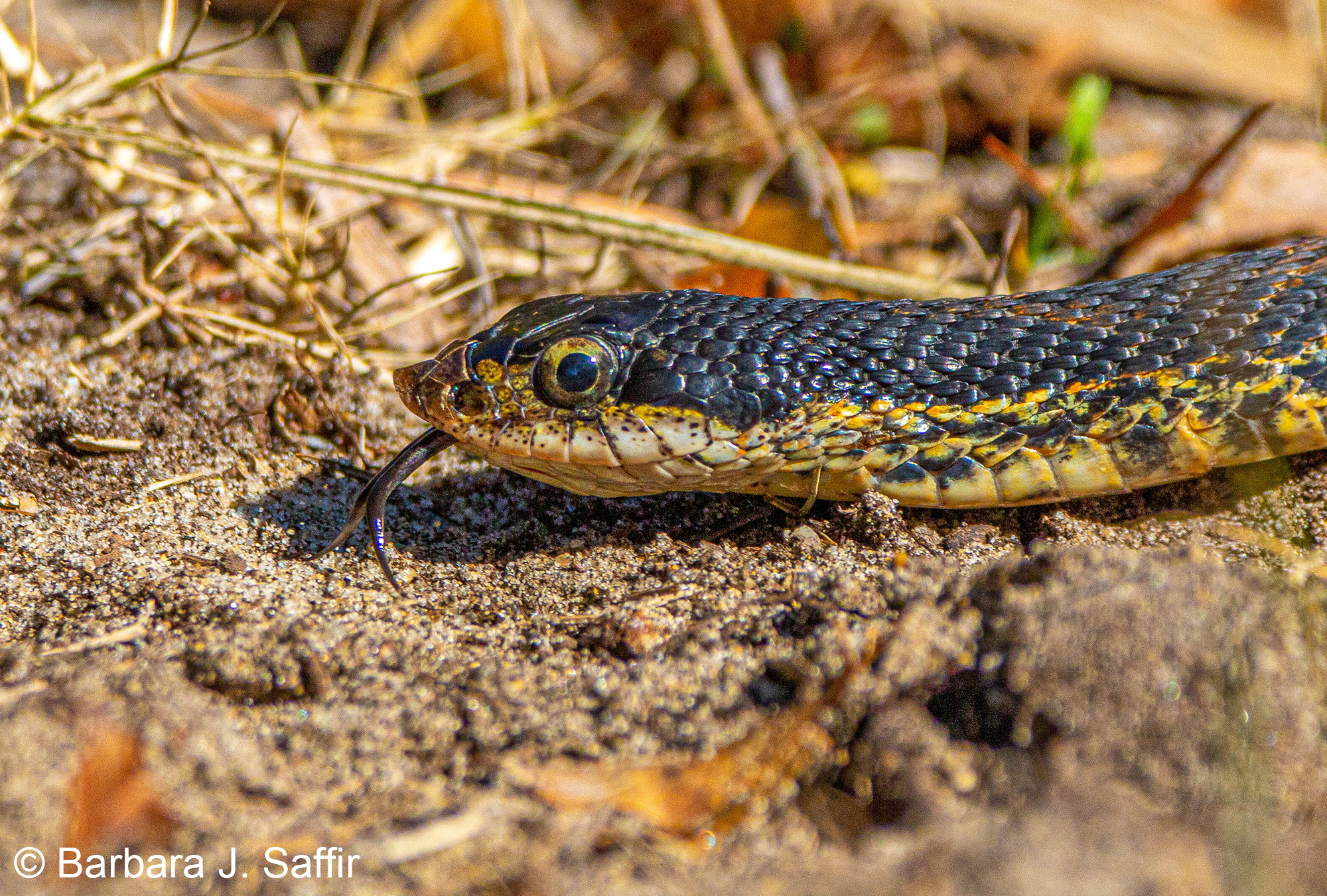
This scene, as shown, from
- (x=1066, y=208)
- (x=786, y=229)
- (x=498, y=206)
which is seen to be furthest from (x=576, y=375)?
(x=1066, y=208)

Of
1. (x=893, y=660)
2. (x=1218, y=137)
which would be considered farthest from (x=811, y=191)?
(x=893, y=660)

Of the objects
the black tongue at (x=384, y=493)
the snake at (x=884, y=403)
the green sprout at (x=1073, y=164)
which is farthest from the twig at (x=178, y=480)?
the green sprout at (x=1073, y=164)

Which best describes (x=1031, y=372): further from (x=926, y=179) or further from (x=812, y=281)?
(x=926, y=179)

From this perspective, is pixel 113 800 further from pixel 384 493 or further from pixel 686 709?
pixel 384 493

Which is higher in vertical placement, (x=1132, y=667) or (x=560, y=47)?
(x=560, y=47)

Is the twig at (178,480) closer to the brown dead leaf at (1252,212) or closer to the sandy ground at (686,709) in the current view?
the sandy ground at (686,709)

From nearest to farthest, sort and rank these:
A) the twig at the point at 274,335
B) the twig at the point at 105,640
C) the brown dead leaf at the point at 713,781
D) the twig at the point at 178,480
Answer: the brown dead leaf at the point at 713,781
the twig at the point at 105,640
the twig at the point at 178,480
the twig at the point at 274,335

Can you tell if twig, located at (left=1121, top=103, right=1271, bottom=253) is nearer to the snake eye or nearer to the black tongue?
the snake eye
